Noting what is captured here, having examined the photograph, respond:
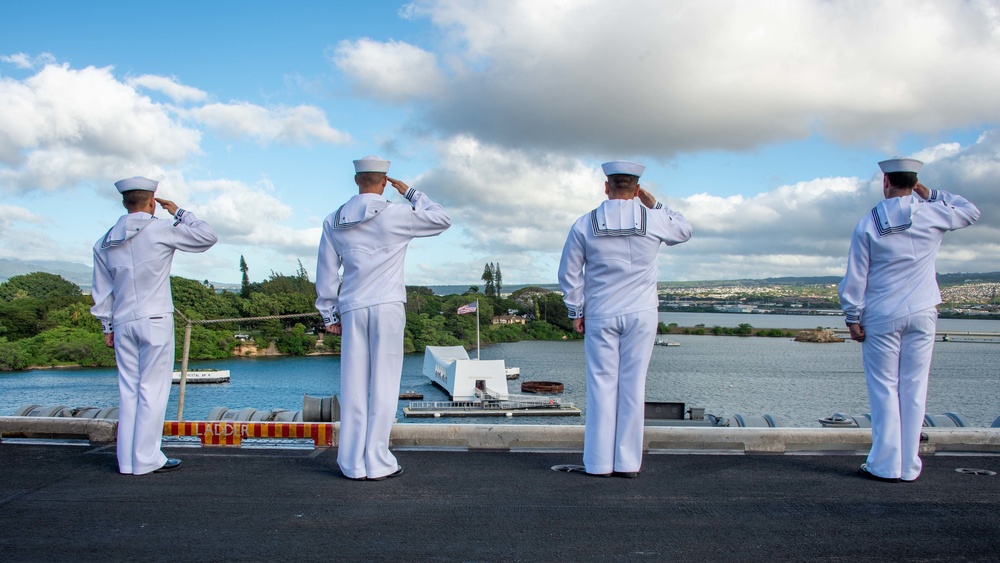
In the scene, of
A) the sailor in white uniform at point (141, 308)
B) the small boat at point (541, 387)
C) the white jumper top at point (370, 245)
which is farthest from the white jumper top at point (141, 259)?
the small boat at point (541, 387)

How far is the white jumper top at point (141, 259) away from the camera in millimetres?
5945

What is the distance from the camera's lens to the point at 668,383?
310 ft

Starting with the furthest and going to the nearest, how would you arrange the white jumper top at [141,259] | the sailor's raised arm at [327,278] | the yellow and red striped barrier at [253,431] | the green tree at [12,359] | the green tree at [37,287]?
the green tree at [37,287] < the green tree at [12,359] < the yellow and red striped barrier at [253,431] < the white jumper top at [141,259] < the sailor's raised arm at [327,278]

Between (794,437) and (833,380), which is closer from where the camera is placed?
(794,437)

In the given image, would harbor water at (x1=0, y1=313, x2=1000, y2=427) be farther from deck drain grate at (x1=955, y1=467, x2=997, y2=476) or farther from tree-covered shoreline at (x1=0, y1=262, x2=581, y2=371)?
deck drain grate at (x1=955, y1=467, x2=997, y2=476)

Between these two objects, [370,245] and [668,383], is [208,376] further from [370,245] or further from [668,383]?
[370,245]

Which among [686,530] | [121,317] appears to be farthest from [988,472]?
[121,317]

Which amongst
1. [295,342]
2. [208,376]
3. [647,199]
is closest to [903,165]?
[647,199]

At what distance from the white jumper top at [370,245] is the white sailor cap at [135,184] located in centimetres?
146

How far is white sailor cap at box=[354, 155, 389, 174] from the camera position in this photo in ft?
19.3

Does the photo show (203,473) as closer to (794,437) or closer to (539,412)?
(794,437)

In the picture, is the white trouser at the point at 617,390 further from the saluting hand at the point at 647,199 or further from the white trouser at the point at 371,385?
the white trouser at the point at 371,385

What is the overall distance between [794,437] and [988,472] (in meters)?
1.47

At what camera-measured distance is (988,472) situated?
237 inches
